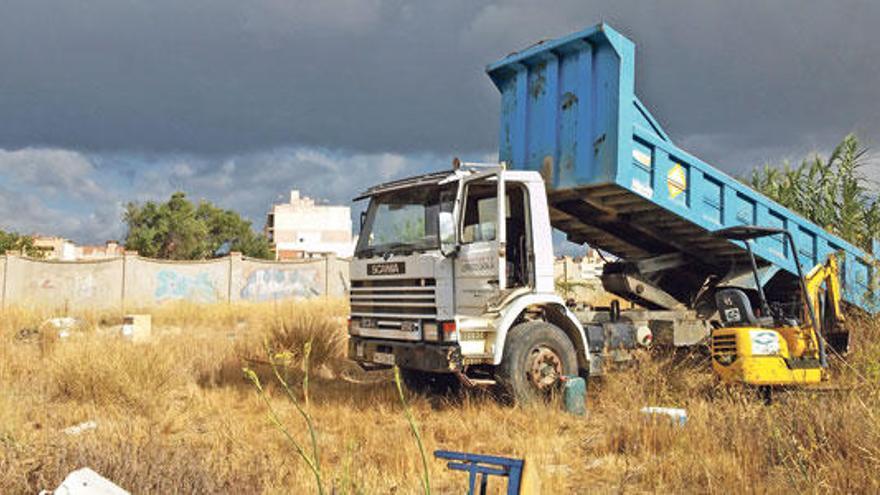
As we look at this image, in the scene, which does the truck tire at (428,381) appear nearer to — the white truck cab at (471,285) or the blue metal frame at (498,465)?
the white truck cab at (471,285)

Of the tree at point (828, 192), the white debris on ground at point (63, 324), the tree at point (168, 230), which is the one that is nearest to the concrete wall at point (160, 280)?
the white debris on ground at point (63, 324)

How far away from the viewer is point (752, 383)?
7113 millimetres

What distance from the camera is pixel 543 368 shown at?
7.41 m

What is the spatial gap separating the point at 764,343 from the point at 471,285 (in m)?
2.79

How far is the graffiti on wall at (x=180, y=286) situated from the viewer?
2694 cm

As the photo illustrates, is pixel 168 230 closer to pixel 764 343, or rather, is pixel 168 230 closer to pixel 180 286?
pixel 180 286

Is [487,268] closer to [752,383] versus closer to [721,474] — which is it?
[752,383]

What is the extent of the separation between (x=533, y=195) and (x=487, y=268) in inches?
37.8

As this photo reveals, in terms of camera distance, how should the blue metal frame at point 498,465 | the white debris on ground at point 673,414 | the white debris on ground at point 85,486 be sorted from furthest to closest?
the white debris on ground at point 673,414 < the white debris on ground at point 85,486 < the blue metal frame at point 498,465

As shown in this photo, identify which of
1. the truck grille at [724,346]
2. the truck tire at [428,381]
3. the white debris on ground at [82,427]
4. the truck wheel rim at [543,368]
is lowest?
the white debris on ground at [82,427]

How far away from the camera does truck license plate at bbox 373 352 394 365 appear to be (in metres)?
7.81

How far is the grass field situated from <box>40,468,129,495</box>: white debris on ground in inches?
15.3

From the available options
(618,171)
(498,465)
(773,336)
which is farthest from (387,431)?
(773,336)

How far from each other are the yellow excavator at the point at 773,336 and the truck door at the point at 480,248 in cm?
226
